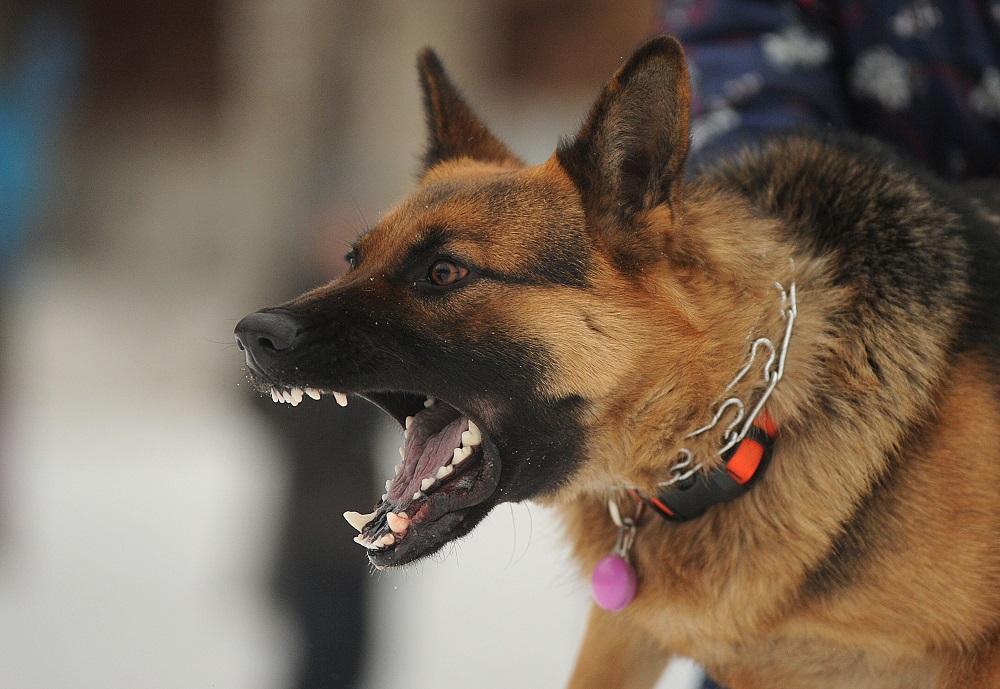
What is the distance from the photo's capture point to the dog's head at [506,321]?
172cm

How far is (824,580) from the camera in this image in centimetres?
178

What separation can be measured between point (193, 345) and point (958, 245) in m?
6.35

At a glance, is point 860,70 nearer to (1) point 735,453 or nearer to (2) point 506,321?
(1) point 735,453

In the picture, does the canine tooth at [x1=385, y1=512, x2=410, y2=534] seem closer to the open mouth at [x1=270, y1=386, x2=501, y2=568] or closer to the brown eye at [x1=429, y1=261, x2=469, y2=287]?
the open mouth at [x1=270, y1=386, x2=501, y2=568]

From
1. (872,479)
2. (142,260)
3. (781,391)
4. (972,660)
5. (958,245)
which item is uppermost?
(958,245)

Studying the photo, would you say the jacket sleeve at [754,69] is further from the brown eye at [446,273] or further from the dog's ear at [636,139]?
the brown eye at [446,273]

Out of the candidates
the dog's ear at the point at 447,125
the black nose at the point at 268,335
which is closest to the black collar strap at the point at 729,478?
the black nose at the point at 268,335

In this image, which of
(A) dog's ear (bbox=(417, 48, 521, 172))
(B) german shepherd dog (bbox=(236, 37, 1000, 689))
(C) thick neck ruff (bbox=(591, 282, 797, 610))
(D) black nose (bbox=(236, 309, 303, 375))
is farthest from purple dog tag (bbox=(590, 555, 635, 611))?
(A) dog's ear (bbox=(417, 48, 521, 172))

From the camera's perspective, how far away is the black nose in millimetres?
1687

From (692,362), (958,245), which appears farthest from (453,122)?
(958,245)

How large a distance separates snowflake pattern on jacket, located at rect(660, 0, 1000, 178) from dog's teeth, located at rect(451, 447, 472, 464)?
3.84ft

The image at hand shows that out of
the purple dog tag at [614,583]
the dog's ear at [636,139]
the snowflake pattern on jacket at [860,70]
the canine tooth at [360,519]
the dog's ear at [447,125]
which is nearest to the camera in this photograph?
the dog's ear at [636,139]

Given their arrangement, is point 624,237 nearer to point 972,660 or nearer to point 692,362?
point 692,362

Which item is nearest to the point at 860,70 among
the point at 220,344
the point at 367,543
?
the point at 367,543
